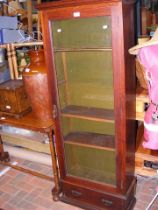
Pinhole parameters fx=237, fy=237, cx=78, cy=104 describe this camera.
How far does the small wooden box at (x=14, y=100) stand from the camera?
211 cm

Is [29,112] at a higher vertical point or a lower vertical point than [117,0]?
lower

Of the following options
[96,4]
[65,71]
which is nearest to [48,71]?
[65,71]

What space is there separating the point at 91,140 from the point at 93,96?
355 millimetres

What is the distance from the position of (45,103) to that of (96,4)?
0.89m

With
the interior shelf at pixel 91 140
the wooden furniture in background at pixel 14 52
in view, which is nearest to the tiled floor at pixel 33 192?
the interior shelf at pixel 91 140

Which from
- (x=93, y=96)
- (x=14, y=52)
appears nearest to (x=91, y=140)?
(x=93, y=96)

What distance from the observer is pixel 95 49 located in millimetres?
1602

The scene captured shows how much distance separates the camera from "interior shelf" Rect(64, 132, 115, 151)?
181 centimetres

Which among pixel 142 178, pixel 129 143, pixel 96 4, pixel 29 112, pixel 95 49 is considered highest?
pixel 96 4

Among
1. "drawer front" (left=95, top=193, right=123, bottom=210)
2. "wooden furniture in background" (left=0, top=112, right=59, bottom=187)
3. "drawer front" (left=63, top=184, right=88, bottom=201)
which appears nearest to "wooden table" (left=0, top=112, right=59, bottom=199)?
"wooden furniture in background" (left=0, top=112, right=59, bottom=187)

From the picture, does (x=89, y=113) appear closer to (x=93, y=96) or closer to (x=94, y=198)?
(x=93, y=96)

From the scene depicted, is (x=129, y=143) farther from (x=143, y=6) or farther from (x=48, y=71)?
(x=143, y=6)

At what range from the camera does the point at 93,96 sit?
1.86 m

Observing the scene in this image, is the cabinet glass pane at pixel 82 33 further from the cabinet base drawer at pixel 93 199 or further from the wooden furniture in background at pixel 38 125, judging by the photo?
the cabinet base drawer at pixel 93 199
